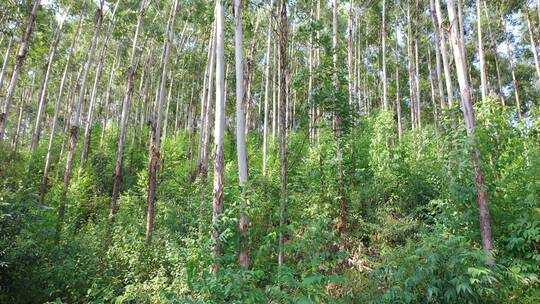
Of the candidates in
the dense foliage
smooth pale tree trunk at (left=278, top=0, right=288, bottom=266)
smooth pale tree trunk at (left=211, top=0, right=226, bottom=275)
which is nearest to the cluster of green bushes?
the dense foliage

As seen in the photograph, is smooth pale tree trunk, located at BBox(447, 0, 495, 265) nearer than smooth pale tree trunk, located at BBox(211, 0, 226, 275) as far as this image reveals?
Yes

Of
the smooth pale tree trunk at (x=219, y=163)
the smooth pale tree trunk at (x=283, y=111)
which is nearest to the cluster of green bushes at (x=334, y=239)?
the smooth pale tree trunk at (x=219, y=163)

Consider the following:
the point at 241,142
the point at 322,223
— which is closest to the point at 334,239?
the point at 322,223

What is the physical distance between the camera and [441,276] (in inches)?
Result: 204

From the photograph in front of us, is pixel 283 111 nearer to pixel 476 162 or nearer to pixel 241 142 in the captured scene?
pixel 241 142

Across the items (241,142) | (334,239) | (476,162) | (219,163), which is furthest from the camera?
(334,239)

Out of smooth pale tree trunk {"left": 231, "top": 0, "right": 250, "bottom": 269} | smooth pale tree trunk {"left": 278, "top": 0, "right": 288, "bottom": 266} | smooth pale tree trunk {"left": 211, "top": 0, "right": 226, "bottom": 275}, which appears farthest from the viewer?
smooth pale tree trunk {"left": 278, "top": 0, "right": 288, "bottom": 266}

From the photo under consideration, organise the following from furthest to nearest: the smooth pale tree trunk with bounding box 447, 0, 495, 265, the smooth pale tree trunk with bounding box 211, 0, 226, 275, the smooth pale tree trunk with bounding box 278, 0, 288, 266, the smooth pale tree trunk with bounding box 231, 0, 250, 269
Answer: the smooth pale tree trunk with bounding box 278, 0, 288, 266 < the smooth pale tree trunk with bounding box 231, 0, 250, 269 < the smooth pale tree trunk with bounding box 211, 0, 226, 275 < the smooth pale tree trunk with bounding box 447, 0, 495, 265

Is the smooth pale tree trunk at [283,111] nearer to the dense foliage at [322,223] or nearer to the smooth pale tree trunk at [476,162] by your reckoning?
the dense foliage at [322,223]

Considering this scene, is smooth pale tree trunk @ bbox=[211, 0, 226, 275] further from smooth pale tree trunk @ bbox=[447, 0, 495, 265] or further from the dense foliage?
smooth pale tree trunk @ bbox=[447, 0, 495, 265]

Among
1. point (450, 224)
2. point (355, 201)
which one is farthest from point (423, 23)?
point (450, 224)

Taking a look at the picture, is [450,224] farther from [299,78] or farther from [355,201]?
[299,78]

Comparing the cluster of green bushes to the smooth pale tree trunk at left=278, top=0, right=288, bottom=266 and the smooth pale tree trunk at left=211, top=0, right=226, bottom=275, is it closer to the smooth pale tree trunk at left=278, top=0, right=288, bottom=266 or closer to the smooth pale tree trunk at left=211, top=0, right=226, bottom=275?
the smooth pale tree trunk at left=211, top=0, right=226, bottom=275

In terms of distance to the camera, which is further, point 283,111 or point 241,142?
point 283,111
